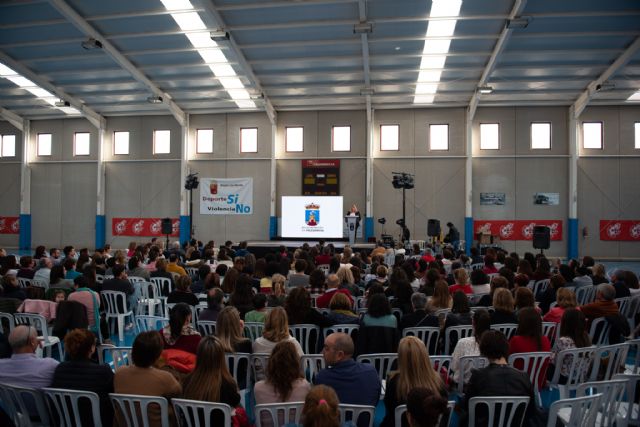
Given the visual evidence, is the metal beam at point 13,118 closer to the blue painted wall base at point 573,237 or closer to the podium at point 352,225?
the podium at point 352,225

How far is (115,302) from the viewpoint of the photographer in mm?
6316

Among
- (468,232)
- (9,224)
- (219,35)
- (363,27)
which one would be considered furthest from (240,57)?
(9,224)

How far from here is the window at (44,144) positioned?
20.6m

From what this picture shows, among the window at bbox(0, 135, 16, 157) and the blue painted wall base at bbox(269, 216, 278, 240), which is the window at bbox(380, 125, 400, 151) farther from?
the window at bbox(0, 135, 16, 157)

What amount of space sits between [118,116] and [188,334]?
61.2 ft

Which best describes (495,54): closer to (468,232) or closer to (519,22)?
(519,22)

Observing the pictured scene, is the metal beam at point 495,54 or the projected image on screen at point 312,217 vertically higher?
the metal beam at point 495,54

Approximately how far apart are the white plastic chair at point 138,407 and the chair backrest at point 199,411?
0.07 meters

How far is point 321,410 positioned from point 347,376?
920mm

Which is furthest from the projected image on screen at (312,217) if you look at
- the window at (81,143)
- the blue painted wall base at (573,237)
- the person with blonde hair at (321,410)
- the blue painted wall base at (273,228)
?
the person with blonde hair at (321,410)

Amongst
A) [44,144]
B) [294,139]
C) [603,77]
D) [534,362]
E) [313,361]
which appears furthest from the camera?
[44,144]

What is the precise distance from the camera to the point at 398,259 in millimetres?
8094

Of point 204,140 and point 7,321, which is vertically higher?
point 204,140

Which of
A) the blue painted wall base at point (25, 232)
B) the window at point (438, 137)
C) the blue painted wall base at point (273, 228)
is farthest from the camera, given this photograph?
the blue painted wall base at point (25, 232)
